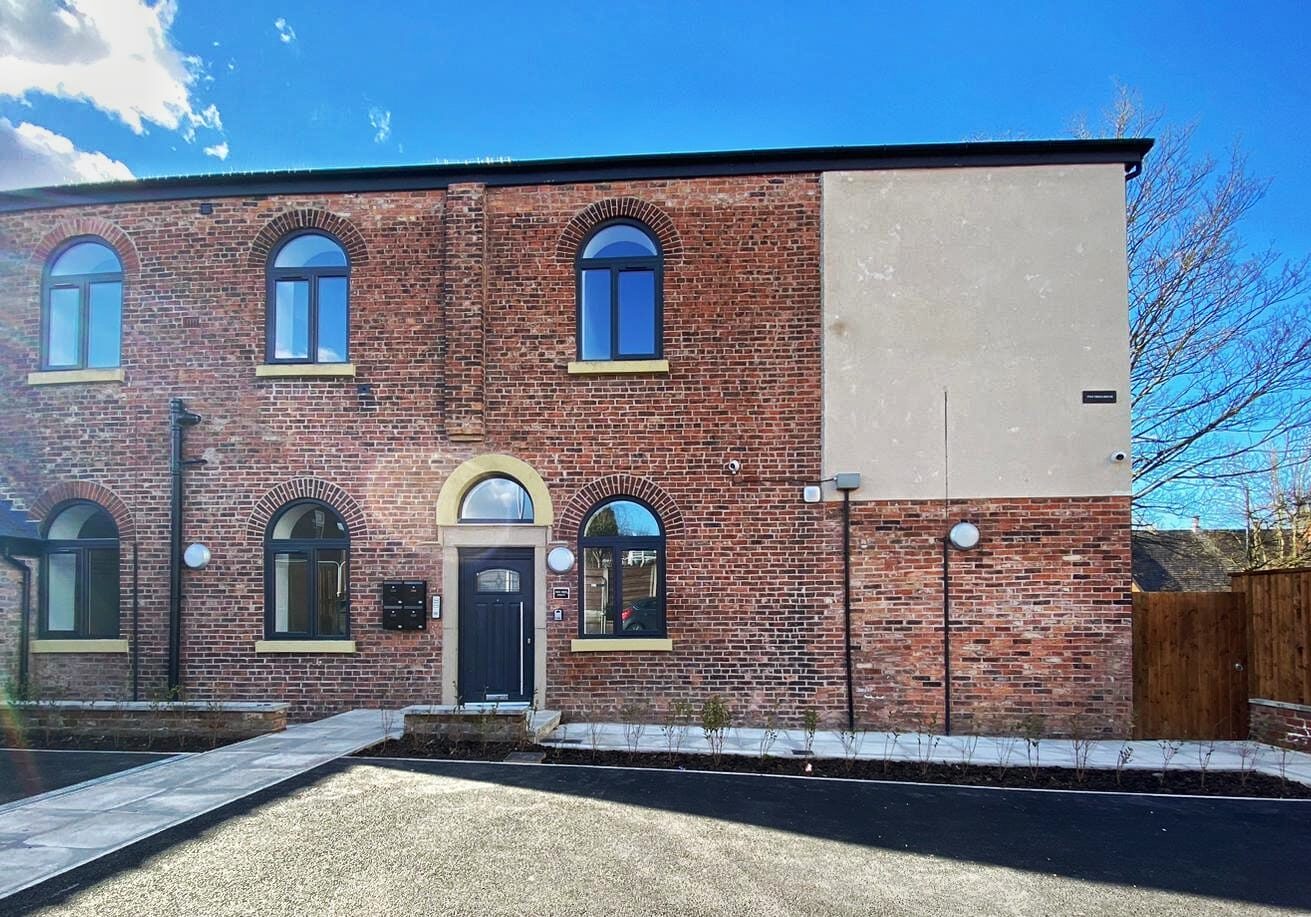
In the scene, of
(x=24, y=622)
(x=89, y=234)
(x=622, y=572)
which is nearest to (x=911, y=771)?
(x=622, y=572)

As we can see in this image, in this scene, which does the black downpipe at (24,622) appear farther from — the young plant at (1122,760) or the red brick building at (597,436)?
the young plant at (1122,760)

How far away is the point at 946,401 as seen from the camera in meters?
10.3

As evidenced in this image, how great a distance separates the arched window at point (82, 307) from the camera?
11.4 metres

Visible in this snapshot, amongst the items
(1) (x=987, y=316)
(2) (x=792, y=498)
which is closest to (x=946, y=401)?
(1) (x=987, y=316)

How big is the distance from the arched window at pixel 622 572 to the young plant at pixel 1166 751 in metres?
5.60

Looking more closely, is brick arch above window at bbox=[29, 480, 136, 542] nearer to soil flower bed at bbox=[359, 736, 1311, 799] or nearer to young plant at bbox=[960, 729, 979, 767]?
soil flower bed at bbox=[359, 736, 1311, 799]

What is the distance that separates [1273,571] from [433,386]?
10534 millimetres

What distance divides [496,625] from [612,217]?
561cm


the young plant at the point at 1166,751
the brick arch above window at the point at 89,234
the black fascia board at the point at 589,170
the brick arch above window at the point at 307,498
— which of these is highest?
the black fascia board at the point at 589,170

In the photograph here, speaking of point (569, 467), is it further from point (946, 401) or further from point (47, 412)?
point (47, 412)

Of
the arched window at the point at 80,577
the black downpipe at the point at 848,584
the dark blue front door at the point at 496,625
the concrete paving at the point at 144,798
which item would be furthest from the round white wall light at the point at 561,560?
the arched window at the point at 80,577

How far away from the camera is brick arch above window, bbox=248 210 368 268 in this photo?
10977 millimetres

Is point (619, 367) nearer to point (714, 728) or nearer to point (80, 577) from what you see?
point (714, 728)

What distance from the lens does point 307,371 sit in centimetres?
1084
